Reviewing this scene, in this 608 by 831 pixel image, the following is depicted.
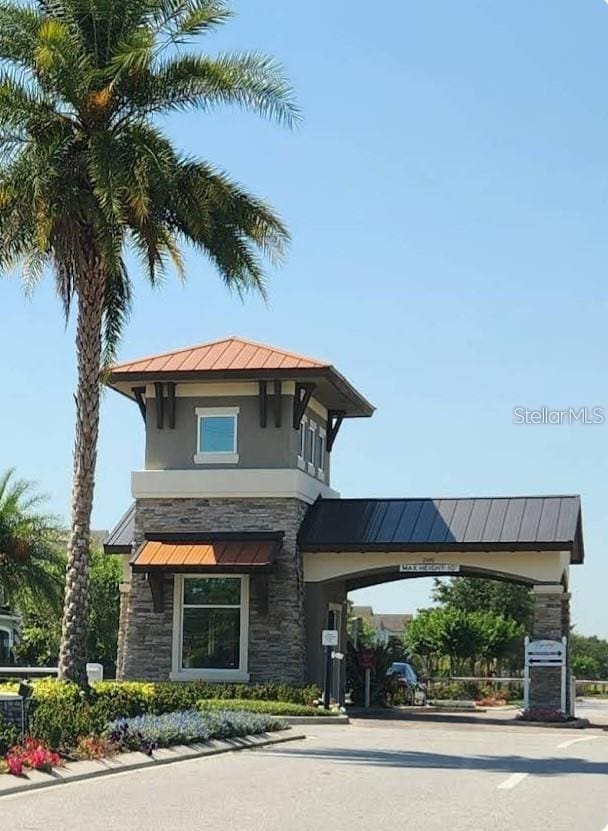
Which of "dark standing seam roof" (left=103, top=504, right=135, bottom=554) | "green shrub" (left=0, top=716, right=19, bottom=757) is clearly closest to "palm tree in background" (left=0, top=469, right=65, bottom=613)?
"dark standing seam roof" (left=103, top=504, right=135, bottom=554)

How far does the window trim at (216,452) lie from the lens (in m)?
32.9

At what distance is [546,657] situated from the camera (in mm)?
31219

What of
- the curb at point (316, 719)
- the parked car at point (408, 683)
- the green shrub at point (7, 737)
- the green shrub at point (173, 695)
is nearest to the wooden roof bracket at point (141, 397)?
the green shrub at point (173, 695)

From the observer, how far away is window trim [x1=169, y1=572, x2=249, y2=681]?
106 feet

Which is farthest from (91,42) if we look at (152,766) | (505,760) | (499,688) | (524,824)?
(499,688)

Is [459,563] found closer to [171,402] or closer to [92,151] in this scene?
[171,402]

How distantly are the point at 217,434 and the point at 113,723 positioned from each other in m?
14.4

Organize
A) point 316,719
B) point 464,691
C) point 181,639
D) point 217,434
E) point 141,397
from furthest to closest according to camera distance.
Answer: point 464,691 < point 141,397 < point 217,434 < point 181,639 < point 316,719

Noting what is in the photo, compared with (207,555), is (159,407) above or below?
above

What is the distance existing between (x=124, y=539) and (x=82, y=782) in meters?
18.4

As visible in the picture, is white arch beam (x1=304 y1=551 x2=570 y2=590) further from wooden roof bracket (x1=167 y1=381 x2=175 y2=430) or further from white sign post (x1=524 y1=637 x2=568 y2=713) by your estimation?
wooden roof bracket (x1=167 y1=381 x2=175 y2=430)

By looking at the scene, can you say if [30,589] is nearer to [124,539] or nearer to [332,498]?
[124,539]

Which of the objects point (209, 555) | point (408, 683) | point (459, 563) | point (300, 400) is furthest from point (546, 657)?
point (408, 683)

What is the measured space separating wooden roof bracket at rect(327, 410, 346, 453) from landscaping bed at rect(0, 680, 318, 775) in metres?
10.4
